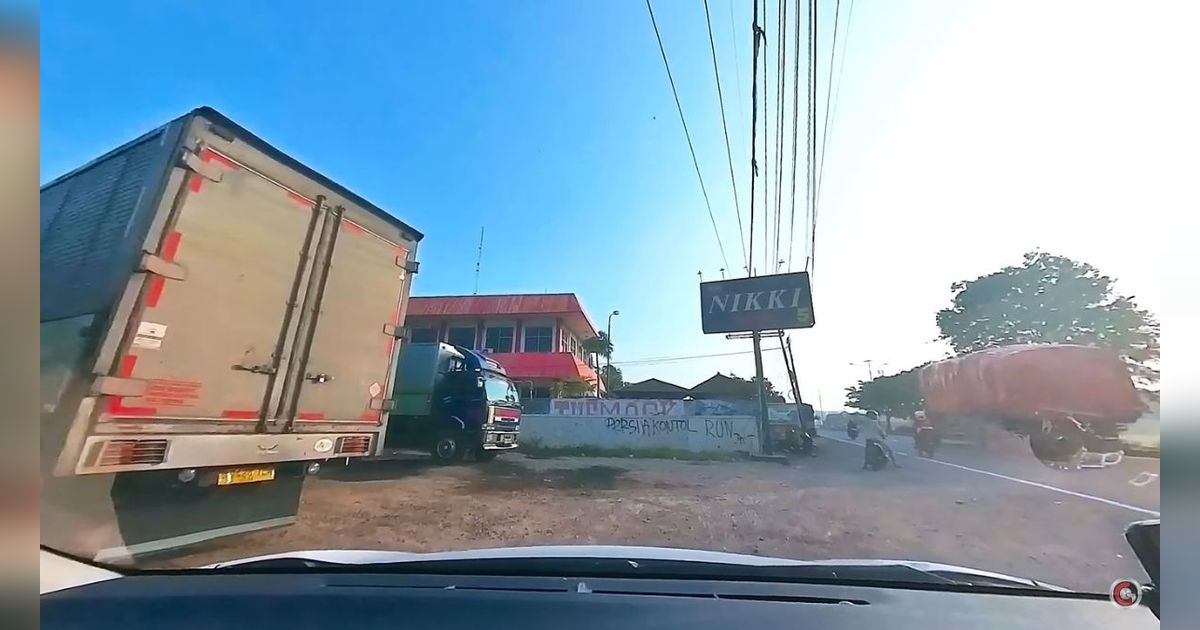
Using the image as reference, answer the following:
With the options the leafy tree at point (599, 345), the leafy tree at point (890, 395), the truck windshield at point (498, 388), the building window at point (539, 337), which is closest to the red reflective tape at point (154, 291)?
the truck windshield at point (498, 388)

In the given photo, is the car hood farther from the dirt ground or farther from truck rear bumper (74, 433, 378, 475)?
truck rear bumper (74, 433, 378, 475)

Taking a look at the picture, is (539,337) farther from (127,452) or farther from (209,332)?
(127,452)

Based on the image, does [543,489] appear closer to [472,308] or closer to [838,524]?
[472,308]

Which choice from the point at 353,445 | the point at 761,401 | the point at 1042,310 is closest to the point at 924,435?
the point at 761,401

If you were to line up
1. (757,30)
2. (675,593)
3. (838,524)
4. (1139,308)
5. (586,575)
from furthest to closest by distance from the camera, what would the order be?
(757,30), (838,524), (586,575), (675,593), (1139,308)

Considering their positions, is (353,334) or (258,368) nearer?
(258,368)

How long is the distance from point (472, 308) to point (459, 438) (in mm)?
839

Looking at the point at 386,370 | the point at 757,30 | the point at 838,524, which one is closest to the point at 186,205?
the point at 386,370

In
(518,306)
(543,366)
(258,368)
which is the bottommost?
(258,368)

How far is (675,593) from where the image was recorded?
244 centimetres

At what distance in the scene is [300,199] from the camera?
12.5 ft

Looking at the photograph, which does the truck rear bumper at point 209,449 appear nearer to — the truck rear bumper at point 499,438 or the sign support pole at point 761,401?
the truck rear bumper at point 499,438

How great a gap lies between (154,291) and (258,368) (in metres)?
0.73

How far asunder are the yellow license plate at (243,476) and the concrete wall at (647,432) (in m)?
1.46
